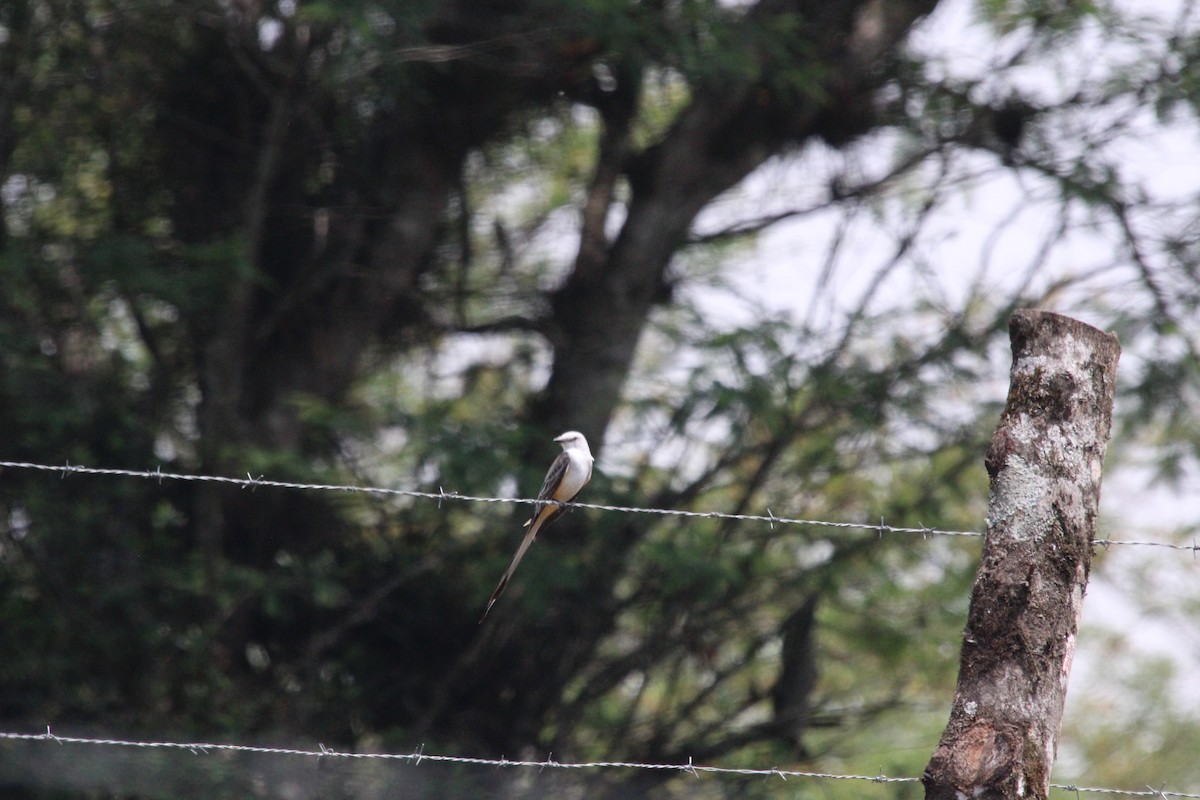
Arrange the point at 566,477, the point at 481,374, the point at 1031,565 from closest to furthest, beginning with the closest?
the point at 1031,565 → the point at 566,477 → the point at 481,374

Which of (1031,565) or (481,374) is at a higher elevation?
(1031,565)

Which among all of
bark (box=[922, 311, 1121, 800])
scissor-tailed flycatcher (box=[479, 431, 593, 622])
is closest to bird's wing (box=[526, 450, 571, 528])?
scissor-tailed flycatcher (box=[479, 431, 593, 622])

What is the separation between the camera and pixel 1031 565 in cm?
351

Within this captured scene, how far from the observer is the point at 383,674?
9.66m

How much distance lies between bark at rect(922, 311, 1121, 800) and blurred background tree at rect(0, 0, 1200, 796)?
4752mm

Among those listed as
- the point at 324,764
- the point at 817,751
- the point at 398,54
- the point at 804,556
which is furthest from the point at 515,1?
the point at 817,751

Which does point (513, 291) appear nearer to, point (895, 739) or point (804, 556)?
point (804, 556)

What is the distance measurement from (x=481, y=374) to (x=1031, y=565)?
757cm

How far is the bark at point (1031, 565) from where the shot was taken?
3.38 metres

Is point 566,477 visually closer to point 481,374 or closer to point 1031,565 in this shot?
point 1031,565

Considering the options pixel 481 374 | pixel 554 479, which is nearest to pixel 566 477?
pixel 554 479

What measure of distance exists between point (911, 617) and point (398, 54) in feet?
17.7

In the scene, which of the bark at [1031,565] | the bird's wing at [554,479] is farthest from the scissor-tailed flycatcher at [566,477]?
the bark at [1031,565]

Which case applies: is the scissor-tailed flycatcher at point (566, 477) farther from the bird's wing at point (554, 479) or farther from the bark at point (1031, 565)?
the bark at point (1031, 565)
